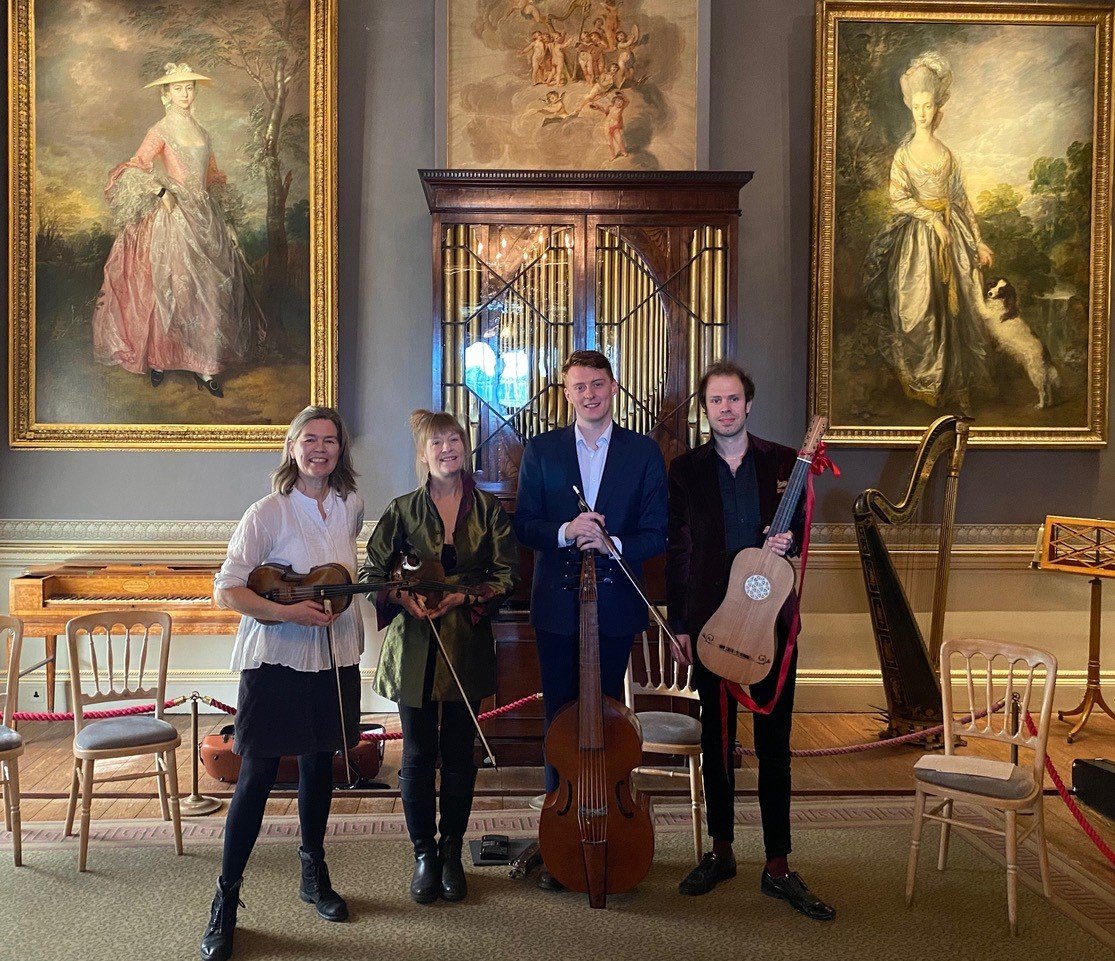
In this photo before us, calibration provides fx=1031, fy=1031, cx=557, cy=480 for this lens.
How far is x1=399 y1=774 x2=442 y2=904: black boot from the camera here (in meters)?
2.84

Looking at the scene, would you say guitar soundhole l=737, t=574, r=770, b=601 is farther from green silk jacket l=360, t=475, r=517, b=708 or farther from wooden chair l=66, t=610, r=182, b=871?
wooden chair l=66, t=610, r=182, b=871

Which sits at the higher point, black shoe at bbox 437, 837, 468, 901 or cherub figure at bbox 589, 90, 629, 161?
cherub figure at bbox 589, 90, 629, 161

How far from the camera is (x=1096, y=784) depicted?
10.6 ft

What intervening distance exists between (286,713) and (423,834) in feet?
1.88

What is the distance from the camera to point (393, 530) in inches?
113

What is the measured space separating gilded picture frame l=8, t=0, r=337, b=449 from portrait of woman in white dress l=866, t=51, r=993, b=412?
2687 mm

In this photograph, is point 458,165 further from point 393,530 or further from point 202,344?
point 393,530

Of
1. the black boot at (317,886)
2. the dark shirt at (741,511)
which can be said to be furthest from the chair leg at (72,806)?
the dark shirt at (741,511)

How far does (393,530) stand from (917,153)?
3487 mm

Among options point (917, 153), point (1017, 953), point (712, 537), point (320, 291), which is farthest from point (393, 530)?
point (917, 153)

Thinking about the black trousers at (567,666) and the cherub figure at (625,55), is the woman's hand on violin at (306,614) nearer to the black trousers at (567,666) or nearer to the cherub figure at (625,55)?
the black trousers at (567,666)

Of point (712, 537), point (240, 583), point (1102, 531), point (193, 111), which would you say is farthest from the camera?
point (193, 111)

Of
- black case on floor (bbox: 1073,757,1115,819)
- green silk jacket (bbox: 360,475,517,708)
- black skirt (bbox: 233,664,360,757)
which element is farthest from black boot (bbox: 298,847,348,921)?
black case on floor (bbox: 1073,757,1115,819)

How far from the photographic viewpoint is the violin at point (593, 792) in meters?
2.69
